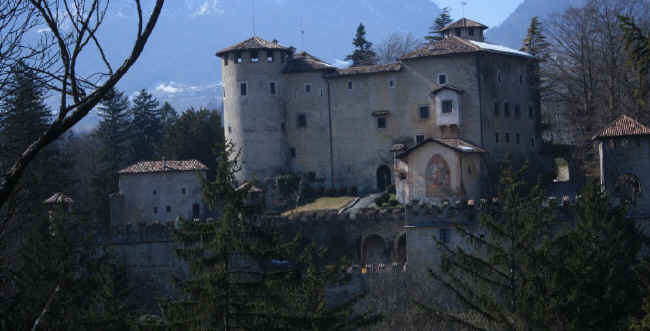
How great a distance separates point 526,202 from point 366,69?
27867 millimetres

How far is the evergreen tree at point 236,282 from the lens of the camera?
18.2m

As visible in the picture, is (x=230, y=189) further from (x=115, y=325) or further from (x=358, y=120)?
(x=358, y=120)

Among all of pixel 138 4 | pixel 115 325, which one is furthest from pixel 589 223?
pixel 138 4

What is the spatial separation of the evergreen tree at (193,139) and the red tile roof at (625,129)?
2664 centimetres

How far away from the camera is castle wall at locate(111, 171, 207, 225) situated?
4647cm

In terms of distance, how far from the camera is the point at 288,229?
39812 mm

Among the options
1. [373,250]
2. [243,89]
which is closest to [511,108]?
[373,250]

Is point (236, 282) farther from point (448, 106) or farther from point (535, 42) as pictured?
point (535, 42)

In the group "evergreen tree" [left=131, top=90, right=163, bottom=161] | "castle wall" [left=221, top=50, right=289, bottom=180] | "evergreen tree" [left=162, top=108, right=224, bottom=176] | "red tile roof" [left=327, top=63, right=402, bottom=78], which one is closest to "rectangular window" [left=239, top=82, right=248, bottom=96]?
"castle wall" [left=221, top=50, right=289, bottom=180]

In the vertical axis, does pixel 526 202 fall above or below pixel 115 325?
above

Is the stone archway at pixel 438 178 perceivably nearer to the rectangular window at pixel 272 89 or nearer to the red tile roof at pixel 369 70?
the red tile roof at pixel 369 70

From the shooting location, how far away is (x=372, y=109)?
50125 mm

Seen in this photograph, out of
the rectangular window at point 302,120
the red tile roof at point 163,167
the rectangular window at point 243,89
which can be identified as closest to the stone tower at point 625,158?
the rectangular window at point 302,120

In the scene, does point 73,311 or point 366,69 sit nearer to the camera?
point 73,311
